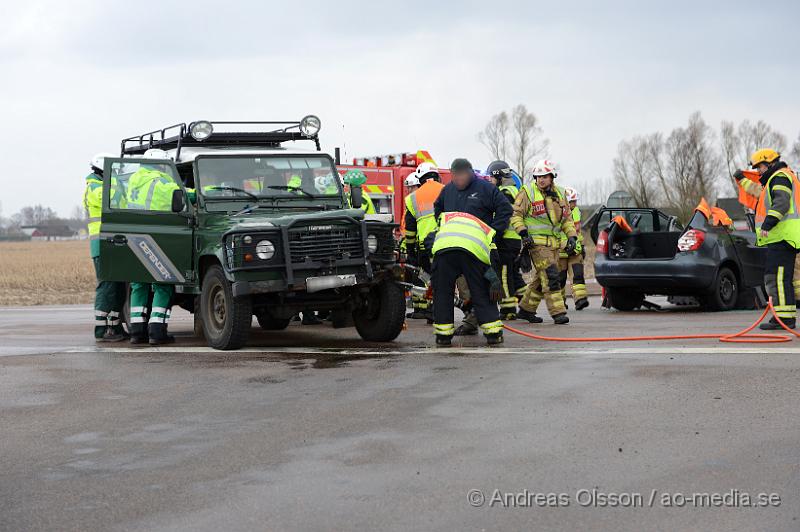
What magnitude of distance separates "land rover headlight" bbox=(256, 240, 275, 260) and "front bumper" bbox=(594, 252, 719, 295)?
565 cm

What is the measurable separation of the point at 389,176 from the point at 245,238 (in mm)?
9567

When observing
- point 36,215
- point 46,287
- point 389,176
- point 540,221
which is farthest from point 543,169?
point 36,215

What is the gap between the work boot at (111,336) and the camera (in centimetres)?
1269

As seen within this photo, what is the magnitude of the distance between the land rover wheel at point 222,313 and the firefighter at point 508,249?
138 inches

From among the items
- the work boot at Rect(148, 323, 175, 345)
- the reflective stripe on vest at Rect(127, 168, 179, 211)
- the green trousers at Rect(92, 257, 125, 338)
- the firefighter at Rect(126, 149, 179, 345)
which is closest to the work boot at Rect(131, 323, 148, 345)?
the firefighter at Rect(126, 149, 179, 345)

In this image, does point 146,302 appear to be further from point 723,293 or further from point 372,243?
point 723,293

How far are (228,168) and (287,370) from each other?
3322mm

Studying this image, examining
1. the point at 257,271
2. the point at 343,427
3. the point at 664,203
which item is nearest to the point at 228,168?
the point at 257,271

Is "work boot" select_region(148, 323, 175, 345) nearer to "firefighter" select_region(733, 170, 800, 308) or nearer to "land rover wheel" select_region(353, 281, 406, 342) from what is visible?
"land rover wheel" select_region(353, 281, 406, 342)

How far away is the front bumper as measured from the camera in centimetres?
1380

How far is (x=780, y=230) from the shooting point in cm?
1120

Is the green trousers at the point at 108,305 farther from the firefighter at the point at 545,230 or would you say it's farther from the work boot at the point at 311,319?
the firefighter at the point at 545,230

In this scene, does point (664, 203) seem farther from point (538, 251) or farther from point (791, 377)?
point (791, 377)

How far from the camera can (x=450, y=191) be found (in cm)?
1095
